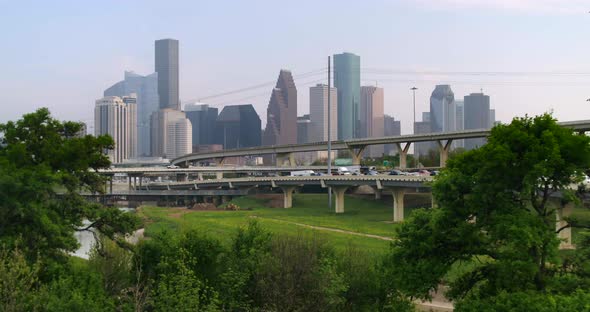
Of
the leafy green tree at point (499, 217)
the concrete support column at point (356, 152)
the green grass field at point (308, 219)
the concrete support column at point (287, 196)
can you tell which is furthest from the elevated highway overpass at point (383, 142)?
the leafy green tree at point (499, 217)

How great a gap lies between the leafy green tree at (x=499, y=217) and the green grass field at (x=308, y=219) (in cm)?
2633

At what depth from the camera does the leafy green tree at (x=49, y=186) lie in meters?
31.5

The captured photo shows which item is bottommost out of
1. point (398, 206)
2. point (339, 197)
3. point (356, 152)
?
point (398, 206)

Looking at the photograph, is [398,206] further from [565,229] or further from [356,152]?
[356,152]

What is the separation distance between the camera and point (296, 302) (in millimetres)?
28938

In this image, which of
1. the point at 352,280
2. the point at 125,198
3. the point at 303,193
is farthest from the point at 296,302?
the point at 125,198

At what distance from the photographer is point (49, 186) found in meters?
32.4

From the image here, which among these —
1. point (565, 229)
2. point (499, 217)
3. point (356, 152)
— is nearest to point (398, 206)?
point (565, 229)

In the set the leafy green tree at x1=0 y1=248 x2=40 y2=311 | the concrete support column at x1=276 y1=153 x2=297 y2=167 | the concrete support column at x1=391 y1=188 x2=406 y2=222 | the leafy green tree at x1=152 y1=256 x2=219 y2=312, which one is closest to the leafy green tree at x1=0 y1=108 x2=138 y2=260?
the leafy green tree at x1=0 y1=248 x2=40 y2=311

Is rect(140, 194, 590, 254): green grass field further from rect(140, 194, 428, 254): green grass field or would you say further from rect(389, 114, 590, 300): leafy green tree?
rect(389, 114, 590, 300): leafy green tree

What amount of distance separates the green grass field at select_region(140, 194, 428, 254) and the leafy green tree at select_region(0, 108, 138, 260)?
19.9 m

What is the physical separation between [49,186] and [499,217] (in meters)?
21.8

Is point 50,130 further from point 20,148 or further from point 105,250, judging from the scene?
point 105,250

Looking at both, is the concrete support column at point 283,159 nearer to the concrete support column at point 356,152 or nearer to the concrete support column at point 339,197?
the concrete support column at point 356,152
